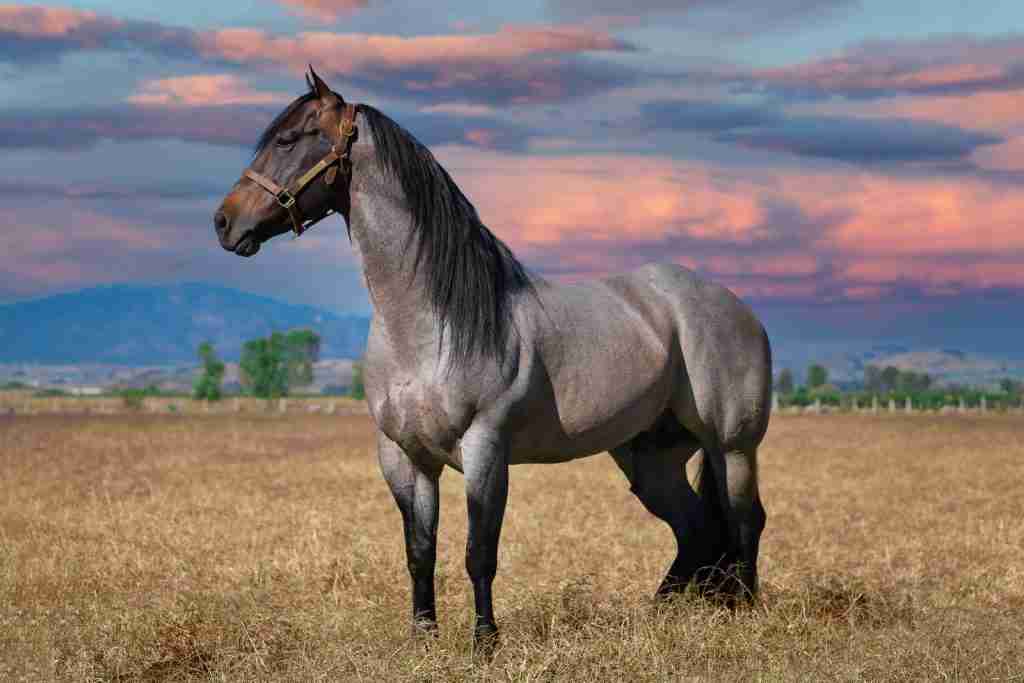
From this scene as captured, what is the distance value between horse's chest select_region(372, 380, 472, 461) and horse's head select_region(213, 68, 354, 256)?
43.0 inches

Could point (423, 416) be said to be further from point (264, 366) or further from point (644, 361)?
point (264, 366)

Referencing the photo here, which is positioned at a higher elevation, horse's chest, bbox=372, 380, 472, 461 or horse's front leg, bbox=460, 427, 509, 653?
horse's chest, bbox=372, 380, 472, 461

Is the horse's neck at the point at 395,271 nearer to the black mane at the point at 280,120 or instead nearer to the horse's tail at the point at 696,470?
the black mane at the point at 280,120

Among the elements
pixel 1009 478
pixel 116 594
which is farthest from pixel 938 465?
pixel 116 594

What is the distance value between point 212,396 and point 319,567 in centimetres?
9100

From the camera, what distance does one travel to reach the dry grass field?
280 inches

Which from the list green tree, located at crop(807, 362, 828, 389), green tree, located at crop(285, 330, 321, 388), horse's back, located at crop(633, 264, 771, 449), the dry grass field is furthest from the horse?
green tree, located at crop(807, 362, 828, 389)

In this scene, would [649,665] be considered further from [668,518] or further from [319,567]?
[319,567]

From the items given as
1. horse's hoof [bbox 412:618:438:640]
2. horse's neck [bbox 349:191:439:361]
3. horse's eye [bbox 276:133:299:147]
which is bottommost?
horse's hoof [bbox 412:618:438:640]

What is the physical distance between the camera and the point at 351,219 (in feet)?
23.0

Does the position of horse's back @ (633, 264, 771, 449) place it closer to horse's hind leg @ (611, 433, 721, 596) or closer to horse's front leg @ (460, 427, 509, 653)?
horse's hind leg @ (611, 433, 721, 596)

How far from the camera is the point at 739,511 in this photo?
8.84m

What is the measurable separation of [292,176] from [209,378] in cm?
10979

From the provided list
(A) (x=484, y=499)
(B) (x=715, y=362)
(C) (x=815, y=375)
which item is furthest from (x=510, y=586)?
(C) (x=815, y=375)
